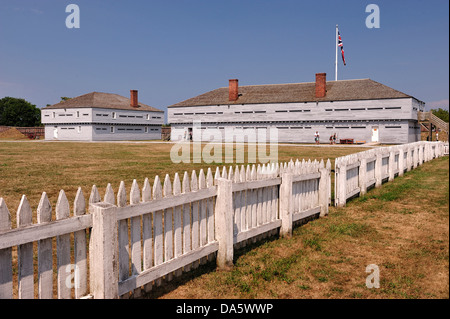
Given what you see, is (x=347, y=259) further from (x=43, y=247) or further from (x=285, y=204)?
(x=43, y=247)

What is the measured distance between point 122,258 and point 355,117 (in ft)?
167

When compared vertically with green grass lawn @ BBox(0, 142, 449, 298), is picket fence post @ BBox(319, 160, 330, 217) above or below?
above

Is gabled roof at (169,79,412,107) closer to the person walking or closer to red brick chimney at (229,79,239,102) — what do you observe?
red brick chimney at (229,79,239,102)

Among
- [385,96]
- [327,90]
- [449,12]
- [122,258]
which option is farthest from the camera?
[327,90]

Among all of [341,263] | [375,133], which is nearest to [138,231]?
[341,263]

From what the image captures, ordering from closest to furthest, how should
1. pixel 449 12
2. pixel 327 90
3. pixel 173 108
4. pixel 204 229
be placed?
pixel 449 12 < pixel 204 229 < pixel 327 90 < pixel 173 108

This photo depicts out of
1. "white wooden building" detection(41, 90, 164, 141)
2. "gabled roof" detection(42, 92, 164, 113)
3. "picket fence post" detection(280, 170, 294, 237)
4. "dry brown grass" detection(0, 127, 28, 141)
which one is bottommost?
"picket fence post" detection(280, 170, 294, 237)

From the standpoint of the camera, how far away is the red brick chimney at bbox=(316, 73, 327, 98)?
53500 mm

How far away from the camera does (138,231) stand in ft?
12.6

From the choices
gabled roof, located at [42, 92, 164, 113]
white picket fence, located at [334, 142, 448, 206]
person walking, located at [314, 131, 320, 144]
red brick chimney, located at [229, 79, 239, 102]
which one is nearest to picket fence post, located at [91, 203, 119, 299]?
white picket fence, located at [334, 142, 448, 206]

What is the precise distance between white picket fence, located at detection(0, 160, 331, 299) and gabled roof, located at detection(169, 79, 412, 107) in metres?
47.5

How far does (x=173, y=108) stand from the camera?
6341 centimetres

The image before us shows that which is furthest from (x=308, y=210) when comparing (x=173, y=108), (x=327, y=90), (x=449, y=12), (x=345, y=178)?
(x=173, y=108)
